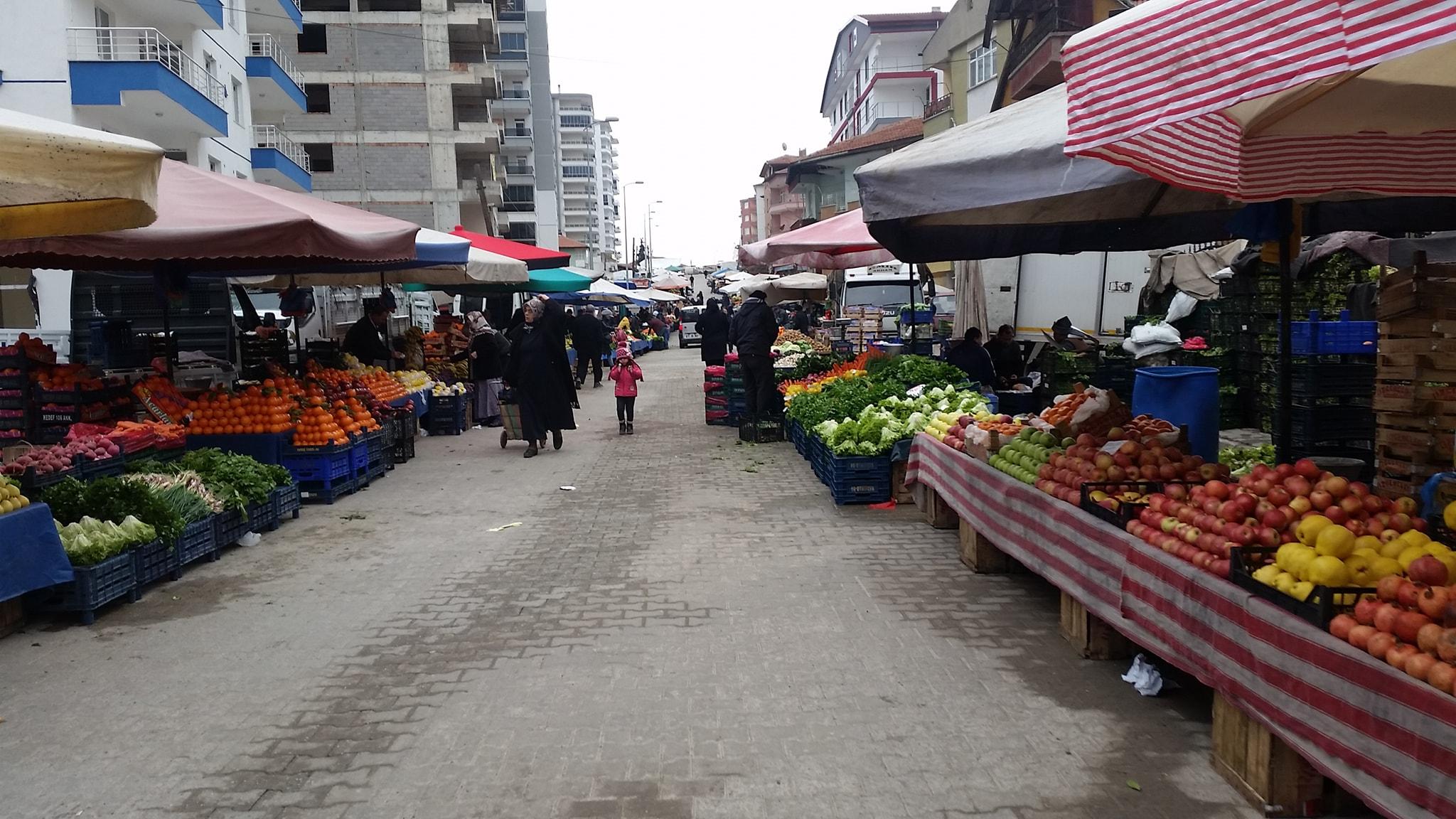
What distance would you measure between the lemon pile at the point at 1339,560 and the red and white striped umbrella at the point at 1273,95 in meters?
1.69

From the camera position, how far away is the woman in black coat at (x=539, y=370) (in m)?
13.3

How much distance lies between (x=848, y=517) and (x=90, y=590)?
19.3 feet

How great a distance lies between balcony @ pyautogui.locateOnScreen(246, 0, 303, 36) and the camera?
31656mm

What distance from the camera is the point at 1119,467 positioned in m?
5.70

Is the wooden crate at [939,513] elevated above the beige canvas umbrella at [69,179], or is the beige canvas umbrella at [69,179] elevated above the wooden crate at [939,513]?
the beige canvas umbrella at [69,179]

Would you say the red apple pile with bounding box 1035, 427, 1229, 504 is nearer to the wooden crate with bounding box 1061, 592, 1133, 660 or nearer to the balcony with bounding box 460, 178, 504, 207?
the wooden crate with bounding box 1061, 592, 1133, 660

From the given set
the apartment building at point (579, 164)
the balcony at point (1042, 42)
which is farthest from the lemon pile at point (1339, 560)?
the apartment building at point (579, 164)

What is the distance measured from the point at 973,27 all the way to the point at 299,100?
22413 millimetres

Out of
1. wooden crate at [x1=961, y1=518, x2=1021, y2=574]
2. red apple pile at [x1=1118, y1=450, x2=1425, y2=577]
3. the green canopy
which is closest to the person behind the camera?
red apple pile at [x1=1118, y1=450, x2=1425, y2=577]

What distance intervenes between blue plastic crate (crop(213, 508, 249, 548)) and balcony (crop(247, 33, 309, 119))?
25.9 m

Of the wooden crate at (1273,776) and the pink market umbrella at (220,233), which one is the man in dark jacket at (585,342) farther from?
the wooden crate at (1273,776)

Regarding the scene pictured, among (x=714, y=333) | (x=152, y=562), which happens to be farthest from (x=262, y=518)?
(x=714, y=333)

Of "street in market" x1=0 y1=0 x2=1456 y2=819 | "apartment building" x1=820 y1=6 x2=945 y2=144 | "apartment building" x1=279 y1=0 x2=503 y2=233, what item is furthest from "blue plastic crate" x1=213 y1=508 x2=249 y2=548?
"apartment building" x1=820 y1=6 x2=945 y2=144

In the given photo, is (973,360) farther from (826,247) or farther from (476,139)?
(476,139)
